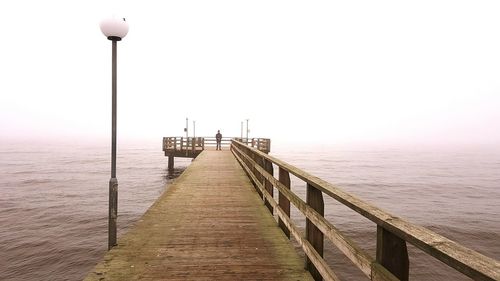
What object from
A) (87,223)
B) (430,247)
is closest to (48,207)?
(87,223)

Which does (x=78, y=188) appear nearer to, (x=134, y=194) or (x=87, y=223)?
(x=134, y=194)

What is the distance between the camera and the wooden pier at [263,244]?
1.80 m

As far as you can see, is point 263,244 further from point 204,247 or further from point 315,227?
point 315,227

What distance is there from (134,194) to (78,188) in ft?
18.1

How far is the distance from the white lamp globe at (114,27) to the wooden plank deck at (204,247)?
10.3 ft

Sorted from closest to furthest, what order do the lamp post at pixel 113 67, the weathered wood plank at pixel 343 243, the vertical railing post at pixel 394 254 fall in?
the vertical railing post at pixel 394 254 → the weathered wood plank at pixel 343 243 → the lamp post at pixel 113 67

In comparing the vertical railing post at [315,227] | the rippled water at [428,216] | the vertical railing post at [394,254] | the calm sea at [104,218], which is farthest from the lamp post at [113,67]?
the rippled water at [428,216]

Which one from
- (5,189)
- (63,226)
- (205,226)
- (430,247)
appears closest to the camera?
(430,247)

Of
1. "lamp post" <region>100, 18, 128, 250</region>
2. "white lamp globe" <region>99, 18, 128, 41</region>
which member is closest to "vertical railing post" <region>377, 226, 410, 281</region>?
"lamp post" <region>100, 18, 128, 250</region>

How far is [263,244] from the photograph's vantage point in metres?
4.58

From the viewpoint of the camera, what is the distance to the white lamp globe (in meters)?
4.81

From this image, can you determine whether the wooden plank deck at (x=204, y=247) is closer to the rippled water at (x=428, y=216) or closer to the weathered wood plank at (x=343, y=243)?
the weathered wood plank at (x=343, y=243)

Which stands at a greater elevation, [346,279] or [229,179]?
[229,179]

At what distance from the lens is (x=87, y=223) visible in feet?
45.6
